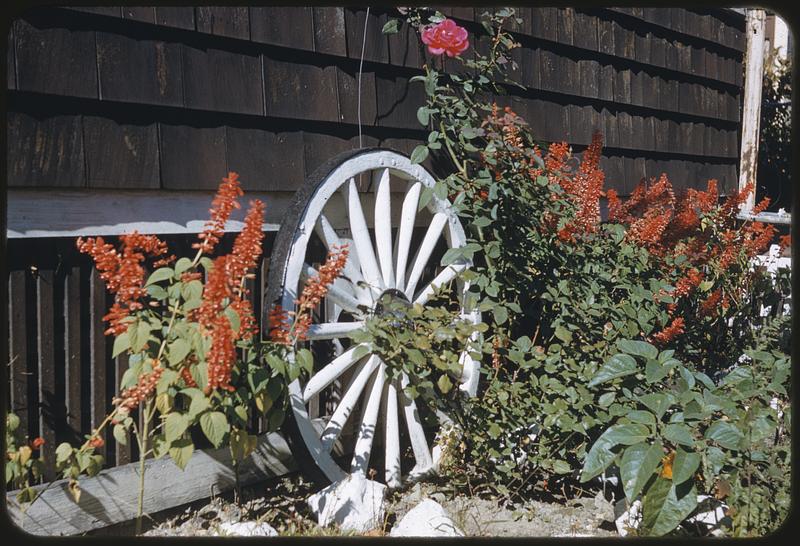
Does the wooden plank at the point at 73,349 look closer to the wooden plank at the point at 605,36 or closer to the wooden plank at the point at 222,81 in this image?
the wooden plank at the point at 222,81

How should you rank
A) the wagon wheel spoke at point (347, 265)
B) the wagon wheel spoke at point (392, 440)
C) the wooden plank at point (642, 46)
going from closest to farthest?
the wagon wheel spoke at point (347, 265)
the wagon wheel spoke at point (392, 440)
the wooden plank at point (642, 46)

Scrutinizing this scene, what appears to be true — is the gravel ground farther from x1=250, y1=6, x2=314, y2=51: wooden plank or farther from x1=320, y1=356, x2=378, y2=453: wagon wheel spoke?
x1=250, y1=6, x2=314, y2=51: wooden plank

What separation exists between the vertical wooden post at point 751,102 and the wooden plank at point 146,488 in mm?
4330

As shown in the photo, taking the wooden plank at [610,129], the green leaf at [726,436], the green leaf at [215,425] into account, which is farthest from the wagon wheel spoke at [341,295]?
the wooden plank at [610,129]

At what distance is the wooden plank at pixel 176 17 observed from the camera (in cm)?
225

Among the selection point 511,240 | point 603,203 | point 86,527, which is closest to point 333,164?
point 511,240

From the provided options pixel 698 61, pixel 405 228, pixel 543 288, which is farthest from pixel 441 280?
pixel 698 61

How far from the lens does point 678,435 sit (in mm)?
2115

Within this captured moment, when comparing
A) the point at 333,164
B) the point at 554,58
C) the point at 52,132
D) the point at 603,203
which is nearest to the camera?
the point at 52,132

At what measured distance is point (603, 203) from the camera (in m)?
4.34

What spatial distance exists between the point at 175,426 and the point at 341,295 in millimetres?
768

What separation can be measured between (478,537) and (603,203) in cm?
247

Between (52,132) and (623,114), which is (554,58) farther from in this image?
(52,132)

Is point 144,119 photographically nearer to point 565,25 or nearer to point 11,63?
point 11,63
